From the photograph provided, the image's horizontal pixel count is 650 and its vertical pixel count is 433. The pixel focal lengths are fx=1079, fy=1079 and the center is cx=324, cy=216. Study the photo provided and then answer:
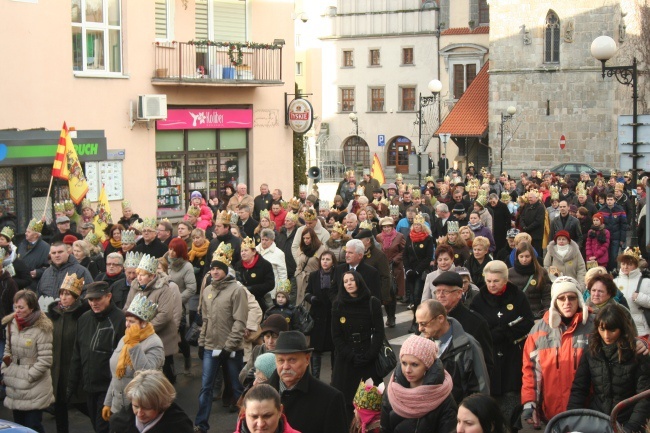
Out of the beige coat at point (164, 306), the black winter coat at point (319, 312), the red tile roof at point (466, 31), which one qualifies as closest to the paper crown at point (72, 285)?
the beige coat at point (164, 306)

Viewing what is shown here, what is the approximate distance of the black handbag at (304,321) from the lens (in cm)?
1105

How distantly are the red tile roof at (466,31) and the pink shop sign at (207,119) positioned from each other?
113 ft

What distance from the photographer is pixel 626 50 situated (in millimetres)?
49094

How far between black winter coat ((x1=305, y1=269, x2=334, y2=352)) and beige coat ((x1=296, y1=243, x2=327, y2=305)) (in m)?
1.81

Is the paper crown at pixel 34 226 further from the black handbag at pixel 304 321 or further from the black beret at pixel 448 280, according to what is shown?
the black beret at pixel 448 280

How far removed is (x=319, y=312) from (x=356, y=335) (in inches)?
72.3

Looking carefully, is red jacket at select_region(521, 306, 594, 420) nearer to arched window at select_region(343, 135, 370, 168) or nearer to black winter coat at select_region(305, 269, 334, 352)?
black winter coat at select_region(305, 269, 334, 352)

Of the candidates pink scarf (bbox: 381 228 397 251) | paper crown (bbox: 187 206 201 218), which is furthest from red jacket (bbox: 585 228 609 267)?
paper crown (bbox: 187 206 201 218)

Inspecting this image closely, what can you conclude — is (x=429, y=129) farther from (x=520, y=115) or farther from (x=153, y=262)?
(x=153, y=262)

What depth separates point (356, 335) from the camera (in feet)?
31.9

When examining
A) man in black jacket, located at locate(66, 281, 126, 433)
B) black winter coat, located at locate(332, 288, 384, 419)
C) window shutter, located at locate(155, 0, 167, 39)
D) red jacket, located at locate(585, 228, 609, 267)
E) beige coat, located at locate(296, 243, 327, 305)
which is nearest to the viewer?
man in black jacket, located at locate(66, 281, 126, 433)

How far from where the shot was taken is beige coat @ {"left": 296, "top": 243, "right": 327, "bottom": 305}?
1350cm

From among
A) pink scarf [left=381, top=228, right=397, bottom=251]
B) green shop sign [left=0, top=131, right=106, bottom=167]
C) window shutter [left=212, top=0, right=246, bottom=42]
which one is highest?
window shutter [left=212, top=0, right=246, bottom=42]

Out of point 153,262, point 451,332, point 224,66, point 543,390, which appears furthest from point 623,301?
point 224,66
